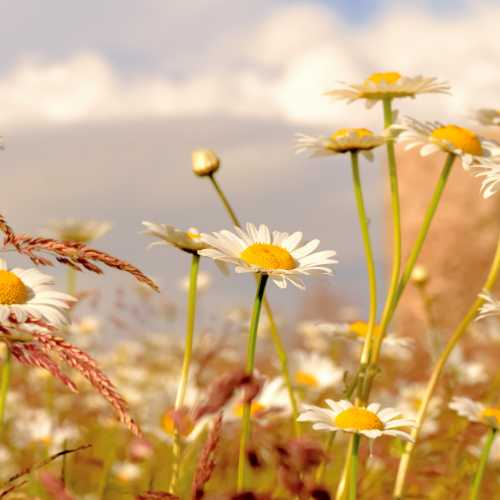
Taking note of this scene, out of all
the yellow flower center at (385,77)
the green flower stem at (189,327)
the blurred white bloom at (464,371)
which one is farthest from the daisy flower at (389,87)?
the blurred white bloom at (464,371)

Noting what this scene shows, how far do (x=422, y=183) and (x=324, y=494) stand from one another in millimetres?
8249

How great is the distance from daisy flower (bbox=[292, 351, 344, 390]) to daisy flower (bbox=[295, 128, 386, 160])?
118 cm

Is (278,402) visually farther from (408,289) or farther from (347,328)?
(408,289)

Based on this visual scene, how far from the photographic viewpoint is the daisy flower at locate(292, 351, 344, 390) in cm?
279

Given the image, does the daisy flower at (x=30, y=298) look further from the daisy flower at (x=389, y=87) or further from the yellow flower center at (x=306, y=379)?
the yellow flower center at (x=306, y=379)

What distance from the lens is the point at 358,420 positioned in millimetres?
1396

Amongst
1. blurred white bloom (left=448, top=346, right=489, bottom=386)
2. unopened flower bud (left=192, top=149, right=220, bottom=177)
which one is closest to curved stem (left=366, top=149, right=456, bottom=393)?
unopened flower bud (left=192, top=149, right=220, bottom=177)

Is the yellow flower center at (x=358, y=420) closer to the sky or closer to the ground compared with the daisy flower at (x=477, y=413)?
closer to the sky

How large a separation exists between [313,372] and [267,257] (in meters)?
1.51

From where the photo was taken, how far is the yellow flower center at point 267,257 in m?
1.41

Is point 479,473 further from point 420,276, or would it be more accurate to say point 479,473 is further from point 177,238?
point 420,276

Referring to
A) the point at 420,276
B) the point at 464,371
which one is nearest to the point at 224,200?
the point at 420,276

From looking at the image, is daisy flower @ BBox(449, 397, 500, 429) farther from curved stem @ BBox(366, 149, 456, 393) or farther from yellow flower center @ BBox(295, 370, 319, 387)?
yellow flower center @ BBox(295, 370, 319, 387)

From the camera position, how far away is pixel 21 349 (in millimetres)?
958
